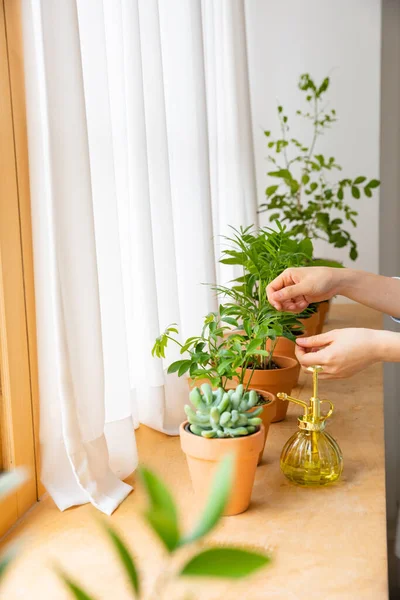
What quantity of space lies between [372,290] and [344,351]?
40cm

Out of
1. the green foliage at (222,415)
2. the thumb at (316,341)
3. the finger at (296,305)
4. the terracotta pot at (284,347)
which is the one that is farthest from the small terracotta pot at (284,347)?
the green foliage at (222,415)

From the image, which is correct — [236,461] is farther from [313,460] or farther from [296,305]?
[296,305]

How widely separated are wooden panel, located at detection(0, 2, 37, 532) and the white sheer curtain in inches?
1.3

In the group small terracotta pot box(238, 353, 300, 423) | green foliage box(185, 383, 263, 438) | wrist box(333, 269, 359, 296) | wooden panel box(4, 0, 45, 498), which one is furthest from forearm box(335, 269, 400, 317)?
wooden panel box(4, 0, 45, 498)

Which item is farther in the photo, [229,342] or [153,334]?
[153,334]

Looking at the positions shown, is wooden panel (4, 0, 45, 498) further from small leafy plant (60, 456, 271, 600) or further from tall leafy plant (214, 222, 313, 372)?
small leafy plant (60, 456, 271, 600)

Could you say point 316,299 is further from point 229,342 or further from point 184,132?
point 184,132

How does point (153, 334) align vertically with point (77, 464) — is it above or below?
above

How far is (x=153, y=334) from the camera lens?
1.46 metres

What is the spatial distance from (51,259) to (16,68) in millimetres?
301

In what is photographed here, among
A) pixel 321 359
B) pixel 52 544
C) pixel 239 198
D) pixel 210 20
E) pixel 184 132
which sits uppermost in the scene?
pixel 210 20

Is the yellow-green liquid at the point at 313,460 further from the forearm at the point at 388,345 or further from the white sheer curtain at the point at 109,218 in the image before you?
the white sheer curtain at the point at 109,218

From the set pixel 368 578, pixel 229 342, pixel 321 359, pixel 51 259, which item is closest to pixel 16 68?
pixel 51 259

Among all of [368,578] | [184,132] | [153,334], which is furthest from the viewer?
[184,132]
